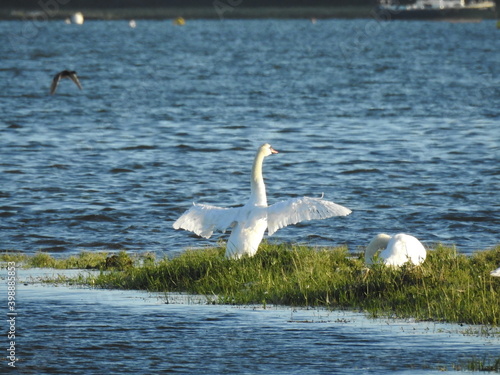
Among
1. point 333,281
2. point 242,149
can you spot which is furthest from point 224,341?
point 242,149

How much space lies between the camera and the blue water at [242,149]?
65.5 ft

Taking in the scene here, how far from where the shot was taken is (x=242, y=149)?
33062 millimetres

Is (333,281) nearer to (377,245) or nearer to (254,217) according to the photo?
(254,217)

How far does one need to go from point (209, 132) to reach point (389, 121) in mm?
7218

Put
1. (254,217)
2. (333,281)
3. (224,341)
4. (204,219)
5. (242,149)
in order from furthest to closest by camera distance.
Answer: (242,149) < (204,219) < (254,217) < (333,281) < (224,341)

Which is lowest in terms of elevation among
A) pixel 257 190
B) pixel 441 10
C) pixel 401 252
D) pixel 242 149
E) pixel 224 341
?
pixel 224 341

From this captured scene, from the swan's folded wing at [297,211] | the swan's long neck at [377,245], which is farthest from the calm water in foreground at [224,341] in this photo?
the swan's long neck at [377,245]

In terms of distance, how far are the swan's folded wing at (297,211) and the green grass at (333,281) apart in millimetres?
508

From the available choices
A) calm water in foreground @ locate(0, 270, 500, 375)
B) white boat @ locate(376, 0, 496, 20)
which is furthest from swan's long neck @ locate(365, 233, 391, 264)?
white boat @ locate(376, 0, 496, 20)

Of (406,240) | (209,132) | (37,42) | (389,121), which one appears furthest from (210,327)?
(37,42)

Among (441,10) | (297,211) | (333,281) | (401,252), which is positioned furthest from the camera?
(441,10)

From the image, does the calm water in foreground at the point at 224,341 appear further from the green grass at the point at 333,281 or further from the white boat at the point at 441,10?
the white boat at the point at 441,10

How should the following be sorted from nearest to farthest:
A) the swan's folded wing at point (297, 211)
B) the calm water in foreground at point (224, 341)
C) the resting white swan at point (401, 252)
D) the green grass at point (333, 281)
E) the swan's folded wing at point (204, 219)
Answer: the calm water in foreground at point (224, 341) < the green grass at point (333, 281) < the resting white swan at point (401, 252) < the swan's folded wing at point (297, 211) < the swan's folded wing at point (204, 219)

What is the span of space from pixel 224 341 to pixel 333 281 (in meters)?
2.16
